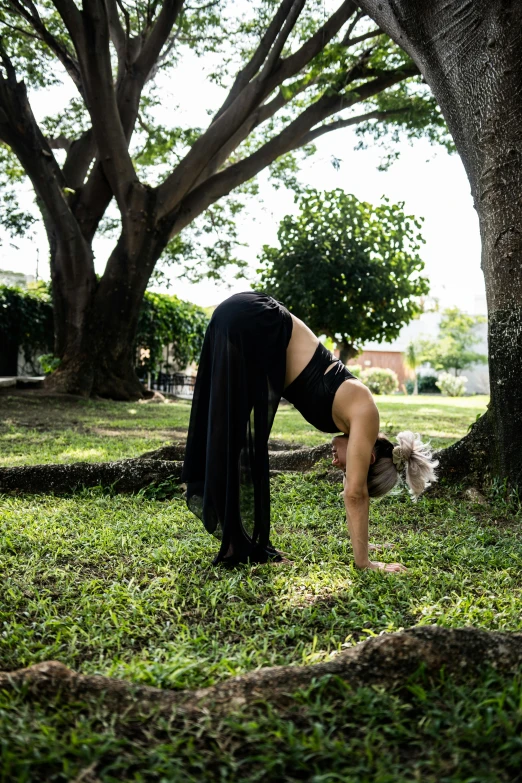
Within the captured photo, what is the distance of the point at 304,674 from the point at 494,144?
418 cm

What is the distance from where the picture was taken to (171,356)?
2195cm

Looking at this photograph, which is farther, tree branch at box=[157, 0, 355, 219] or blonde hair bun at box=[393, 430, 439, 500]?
tree branch at box=[157, 0, 355, 219]

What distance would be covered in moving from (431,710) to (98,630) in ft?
4.57

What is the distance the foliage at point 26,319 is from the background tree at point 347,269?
5929 mm

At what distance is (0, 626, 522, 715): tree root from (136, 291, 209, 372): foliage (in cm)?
1654

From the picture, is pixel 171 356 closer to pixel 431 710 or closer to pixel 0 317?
pixel 0 317

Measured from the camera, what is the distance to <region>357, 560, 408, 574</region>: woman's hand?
136 inches

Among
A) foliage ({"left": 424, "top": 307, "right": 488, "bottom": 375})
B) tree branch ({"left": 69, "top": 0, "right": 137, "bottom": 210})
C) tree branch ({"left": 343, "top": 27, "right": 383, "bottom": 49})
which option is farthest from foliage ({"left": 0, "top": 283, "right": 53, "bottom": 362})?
foliage ({"left": 424, "top": 307, "right": 488, "bottom": 375})

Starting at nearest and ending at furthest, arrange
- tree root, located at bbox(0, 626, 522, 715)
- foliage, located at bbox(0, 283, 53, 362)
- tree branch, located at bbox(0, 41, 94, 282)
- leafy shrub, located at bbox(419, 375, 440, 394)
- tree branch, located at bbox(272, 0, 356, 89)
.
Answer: tree root, located at bbox(0, 626, 522, 715) → tree branch, located at bbox(272, 0, 356, 89) → tree branch, located at bbox(0, 41, 94, 282) → foliage, located at bbox(0, 283, 53, 362) → leafy shrub, located at bbox(419, 375, 440, 394)

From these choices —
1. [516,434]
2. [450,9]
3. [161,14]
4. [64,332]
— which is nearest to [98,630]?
[516,434]

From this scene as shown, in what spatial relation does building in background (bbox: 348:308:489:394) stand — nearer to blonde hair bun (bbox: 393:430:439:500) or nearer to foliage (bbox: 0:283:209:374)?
foliage (bbox: 0:283:209:374)

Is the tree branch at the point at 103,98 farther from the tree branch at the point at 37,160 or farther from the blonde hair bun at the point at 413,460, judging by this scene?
the blonde hair bun at the point at 413,460

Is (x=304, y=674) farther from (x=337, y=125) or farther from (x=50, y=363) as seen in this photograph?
(x=337, y=125)

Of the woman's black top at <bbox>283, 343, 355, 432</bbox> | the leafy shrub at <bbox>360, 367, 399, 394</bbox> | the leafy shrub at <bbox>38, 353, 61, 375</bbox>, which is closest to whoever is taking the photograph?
the woman's black top at <bbox>283, 343, 355, 432</bbox>
